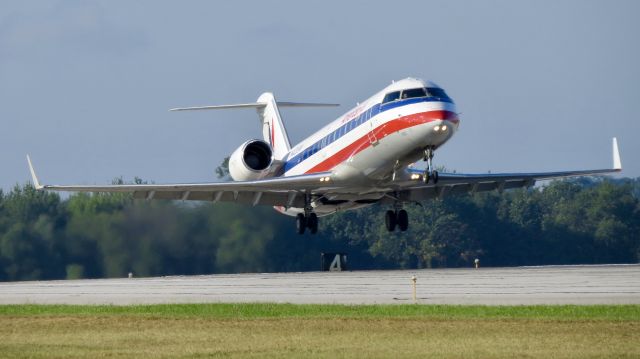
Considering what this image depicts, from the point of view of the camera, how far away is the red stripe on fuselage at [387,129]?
3259 cm

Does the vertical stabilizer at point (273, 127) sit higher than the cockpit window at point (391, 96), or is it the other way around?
the vertical stabilizer at point (273, 127)

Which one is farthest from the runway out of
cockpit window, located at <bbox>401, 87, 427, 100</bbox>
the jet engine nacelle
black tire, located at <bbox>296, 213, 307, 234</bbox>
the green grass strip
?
the jet engine nacelle

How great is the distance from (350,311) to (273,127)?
24954 mm

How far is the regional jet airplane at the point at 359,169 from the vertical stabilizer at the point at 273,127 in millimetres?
74

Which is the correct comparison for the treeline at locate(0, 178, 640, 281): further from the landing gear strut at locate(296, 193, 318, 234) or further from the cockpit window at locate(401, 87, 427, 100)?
the cockpit window at locate(401, 87, 427, 100)

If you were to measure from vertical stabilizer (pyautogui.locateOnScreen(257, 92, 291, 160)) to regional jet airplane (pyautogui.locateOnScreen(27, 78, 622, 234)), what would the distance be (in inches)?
2.9

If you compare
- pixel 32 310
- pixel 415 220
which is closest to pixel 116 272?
pixel 32 310

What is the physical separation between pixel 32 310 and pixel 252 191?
1650cm

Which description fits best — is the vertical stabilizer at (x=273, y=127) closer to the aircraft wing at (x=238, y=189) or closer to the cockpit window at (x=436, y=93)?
the aircraft wing at (x=238, y=189)

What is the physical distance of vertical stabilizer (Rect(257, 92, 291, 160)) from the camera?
45562 mm

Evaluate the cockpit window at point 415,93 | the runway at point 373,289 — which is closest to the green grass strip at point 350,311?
the runway at point 373,289

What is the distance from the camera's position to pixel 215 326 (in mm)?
20859

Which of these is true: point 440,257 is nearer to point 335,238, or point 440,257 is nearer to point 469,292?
point 335,238

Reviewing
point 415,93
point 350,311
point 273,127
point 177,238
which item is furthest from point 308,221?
point 350,311
